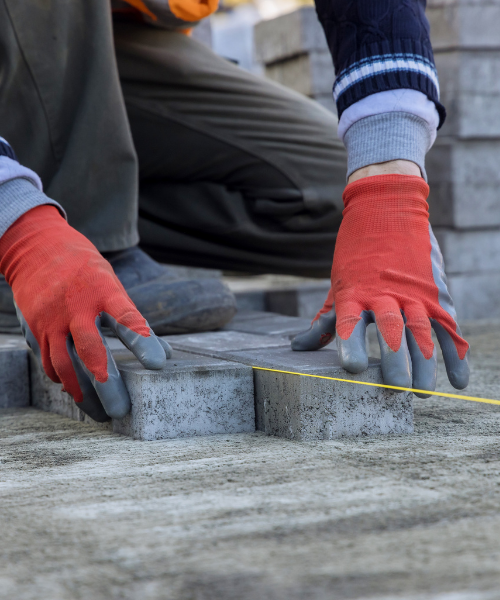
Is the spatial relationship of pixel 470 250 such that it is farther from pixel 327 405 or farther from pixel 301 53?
pixel 327 405

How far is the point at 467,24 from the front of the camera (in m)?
3.03

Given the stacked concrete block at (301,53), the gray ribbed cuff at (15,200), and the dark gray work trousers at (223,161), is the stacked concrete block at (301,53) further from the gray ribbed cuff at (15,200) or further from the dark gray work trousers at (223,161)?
the gray ribbed cuff at (15,200)

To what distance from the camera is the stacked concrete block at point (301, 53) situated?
308 centimetres

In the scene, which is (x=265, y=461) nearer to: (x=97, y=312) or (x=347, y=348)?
(x=347, y=348)

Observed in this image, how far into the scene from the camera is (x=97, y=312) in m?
1.23

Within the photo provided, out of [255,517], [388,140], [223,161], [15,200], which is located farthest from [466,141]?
[255,517]

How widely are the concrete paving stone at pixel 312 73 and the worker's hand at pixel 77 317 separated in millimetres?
2036

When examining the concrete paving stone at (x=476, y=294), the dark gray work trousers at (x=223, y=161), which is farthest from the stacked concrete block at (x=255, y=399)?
the concrete paving stone at (x=476, y=294)

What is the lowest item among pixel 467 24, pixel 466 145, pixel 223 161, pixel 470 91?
pixel 223 161

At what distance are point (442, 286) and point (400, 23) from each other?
1.73 ft

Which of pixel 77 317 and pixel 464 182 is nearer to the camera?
pixel 77 317

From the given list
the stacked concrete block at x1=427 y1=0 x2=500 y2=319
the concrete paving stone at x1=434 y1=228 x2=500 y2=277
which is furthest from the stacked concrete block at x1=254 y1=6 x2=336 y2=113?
the concrete paving stone at x1=434 y1=228 x2=500 y2=277

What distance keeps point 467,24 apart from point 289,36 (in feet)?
2.37

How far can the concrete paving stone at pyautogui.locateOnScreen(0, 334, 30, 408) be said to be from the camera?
158 centimetres
